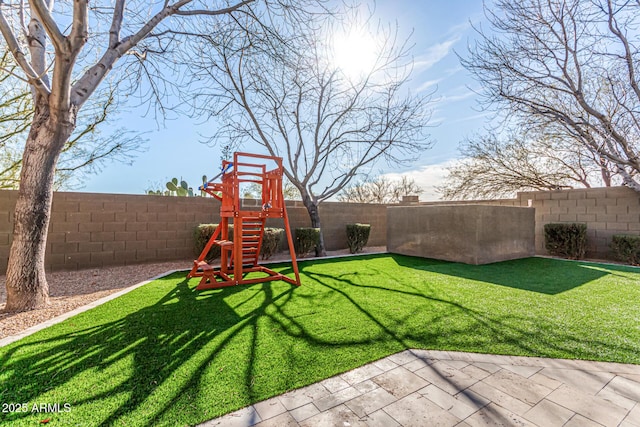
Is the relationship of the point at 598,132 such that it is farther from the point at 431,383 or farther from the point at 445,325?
the point at 431,383

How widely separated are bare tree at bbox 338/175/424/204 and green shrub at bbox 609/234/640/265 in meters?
14.2

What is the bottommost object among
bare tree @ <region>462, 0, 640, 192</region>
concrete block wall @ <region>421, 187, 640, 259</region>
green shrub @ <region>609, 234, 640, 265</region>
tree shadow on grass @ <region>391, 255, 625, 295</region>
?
tree shadow on grass @ <region>391, 255, 625, 295</region>

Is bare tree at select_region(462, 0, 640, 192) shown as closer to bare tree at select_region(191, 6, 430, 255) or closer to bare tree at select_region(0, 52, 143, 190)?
bare tree at select_region(191, 6, 430, 255)

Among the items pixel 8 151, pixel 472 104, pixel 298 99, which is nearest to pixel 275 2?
pixel 298 99

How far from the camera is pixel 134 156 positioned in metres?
8.03

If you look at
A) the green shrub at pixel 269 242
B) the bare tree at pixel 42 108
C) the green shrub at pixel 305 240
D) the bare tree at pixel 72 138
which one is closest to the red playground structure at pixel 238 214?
the green shrub at pixel 269 242

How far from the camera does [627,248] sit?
20.5ft

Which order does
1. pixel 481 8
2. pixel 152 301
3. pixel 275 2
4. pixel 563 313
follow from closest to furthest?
pixel 563 313 → pixel 152 301 → pixel 275 2 → pixel 481 8

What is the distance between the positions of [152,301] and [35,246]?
1.49 meters

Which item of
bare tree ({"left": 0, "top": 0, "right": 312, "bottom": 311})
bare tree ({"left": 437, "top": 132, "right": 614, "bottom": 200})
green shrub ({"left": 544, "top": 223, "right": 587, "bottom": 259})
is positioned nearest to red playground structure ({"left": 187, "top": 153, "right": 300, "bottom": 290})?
bare tree ({"left": 0, "top": 0, "right": 312, "bottom": 311})

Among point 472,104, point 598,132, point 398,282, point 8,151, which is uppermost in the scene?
point 472,104

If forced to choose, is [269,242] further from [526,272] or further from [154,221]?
[526,272]

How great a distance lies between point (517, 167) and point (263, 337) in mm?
12799

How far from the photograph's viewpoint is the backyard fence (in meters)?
5.38
